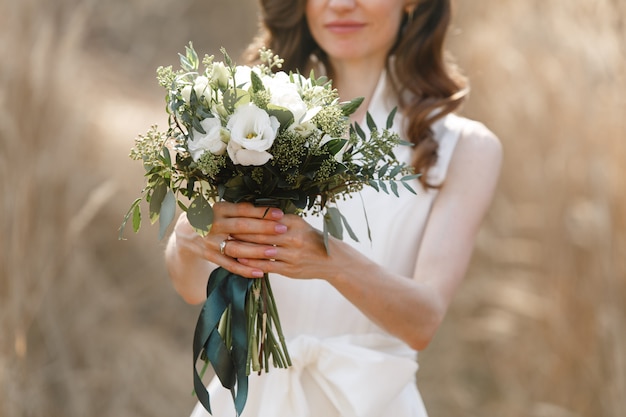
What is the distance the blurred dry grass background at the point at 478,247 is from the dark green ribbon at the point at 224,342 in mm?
1409

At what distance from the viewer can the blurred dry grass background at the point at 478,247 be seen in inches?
144

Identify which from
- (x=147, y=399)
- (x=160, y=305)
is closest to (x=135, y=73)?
(x=160, y=305)

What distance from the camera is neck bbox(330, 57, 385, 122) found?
2.74 meters

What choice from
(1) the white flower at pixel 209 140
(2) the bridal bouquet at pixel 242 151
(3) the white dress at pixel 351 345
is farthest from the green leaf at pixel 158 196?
(3) the white dress at pixel 351 345

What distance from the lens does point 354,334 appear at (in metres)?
2.48

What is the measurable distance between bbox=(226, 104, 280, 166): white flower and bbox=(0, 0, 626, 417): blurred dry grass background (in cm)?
146

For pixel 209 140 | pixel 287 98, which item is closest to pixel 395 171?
pixel 287 98

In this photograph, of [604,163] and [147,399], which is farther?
[147,399]

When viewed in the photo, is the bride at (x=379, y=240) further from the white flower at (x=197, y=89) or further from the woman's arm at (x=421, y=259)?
the white flower at (x=197, y=89)

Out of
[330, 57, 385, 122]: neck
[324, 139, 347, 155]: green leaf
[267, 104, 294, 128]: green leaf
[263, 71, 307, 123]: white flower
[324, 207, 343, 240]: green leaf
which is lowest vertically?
[324, 207, 343, 240]: green leaf

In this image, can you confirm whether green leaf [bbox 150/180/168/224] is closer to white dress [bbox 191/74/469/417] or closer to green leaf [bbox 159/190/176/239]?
green leaf [bbox 159/190/176/239]

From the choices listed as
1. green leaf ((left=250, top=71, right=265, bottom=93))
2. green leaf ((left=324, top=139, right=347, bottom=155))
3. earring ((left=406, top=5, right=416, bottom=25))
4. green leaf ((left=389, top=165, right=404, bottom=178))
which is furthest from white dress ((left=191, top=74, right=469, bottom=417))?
green leaf ((left=250, top=71, right=265, bottom=93))

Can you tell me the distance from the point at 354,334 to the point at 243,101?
0.90 m

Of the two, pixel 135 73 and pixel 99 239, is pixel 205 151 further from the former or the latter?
pixel 135 73
